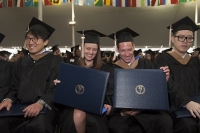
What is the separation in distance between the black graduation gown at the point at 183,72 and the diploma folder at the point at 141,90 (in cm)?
54

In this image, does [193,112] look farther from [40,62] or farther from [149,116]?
[40,62]

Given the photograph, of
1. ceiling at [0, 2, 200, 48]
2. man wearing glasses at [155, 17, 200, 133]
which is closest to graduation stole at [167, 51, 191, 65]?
man wearing glasses at [155, 17, 200, 133]

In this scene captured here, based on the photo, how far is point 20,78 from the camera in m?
3.69

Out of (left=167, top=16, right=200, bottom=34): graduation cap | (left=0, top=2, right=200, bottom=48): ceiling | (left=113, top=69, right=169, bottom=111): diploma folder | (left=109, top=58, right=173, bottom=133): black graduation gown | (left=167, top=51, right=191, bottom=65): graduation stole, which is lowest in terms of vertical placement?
(left=109, top=58, right=173, bottom=133): black graduation gown

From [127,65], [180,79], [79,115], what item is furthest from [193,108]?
[79,115]

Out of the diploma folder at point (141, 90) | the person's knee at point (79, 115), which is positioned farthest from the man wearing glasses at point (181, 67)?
the person's knee at point (79, 115)

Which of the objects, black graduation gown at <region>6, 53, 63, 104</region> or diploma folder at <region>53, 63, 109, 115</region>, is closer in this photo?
diploma folder at <region>53, 63, 109, 115</region>

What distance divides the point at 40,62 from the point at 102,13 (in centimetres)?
1360

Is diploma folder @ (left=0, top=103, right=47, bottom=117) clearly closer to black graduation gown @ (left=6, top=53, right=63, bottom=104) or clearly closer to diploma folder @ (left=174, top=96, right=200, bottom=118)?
black graduation gown @ (left=6, top=53, right=63, bottom=104)

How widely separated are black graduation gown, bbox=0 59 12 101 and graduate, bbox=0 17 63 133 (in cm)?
7

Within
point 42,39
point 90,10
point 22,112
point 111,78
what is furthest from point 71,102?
point 90,10

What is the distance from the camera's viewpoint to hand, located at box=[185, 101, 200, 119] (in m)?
3.22

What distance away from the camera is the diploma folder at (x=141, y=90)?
309 cm

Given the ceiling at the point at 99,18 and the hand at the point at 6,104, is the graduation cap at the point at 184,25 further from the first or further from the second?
the ceiling at the point at 99,18
